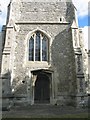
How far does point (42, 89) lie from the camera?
1752cm

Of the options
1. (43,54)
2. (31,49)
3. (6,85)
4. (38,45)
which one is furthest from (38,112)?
(38,45)

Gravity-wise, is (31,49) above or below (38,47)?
below

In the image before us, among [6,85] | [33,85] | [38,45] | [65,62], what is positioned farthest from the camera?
[38,45]

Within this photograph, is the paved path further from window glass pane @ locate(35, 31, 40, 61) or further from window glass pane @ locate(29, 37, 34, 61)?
window glass pane @ locate(35, 31, 40, 61)

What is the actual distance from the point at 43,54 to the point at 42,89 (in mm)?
3372

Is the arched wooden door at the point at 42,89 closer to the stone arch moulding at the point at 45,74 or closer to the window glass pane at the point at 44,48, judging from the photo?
the stone arch moulding at the point at 45,74

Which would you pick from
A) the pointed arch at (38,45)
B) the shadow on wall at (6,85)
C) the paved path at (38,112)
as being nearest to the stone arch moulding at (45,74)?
the pointed arch at (38,45)

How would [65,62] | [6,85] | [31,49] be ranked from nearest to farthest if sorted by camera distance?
[6,85] < [65,62] < [31,49]

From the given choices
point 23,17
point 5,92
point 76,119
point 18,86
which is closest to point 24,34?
point 23,17

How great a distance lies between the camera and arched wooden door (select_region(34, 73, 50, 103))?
1716cm

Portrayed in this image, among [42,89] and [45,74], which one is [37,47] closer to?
[45,74]

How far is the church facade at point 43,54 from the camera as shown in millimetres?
16234

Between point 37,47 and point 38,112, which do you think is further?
point 37,47

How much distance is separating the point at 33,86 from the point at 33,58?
106 inches
